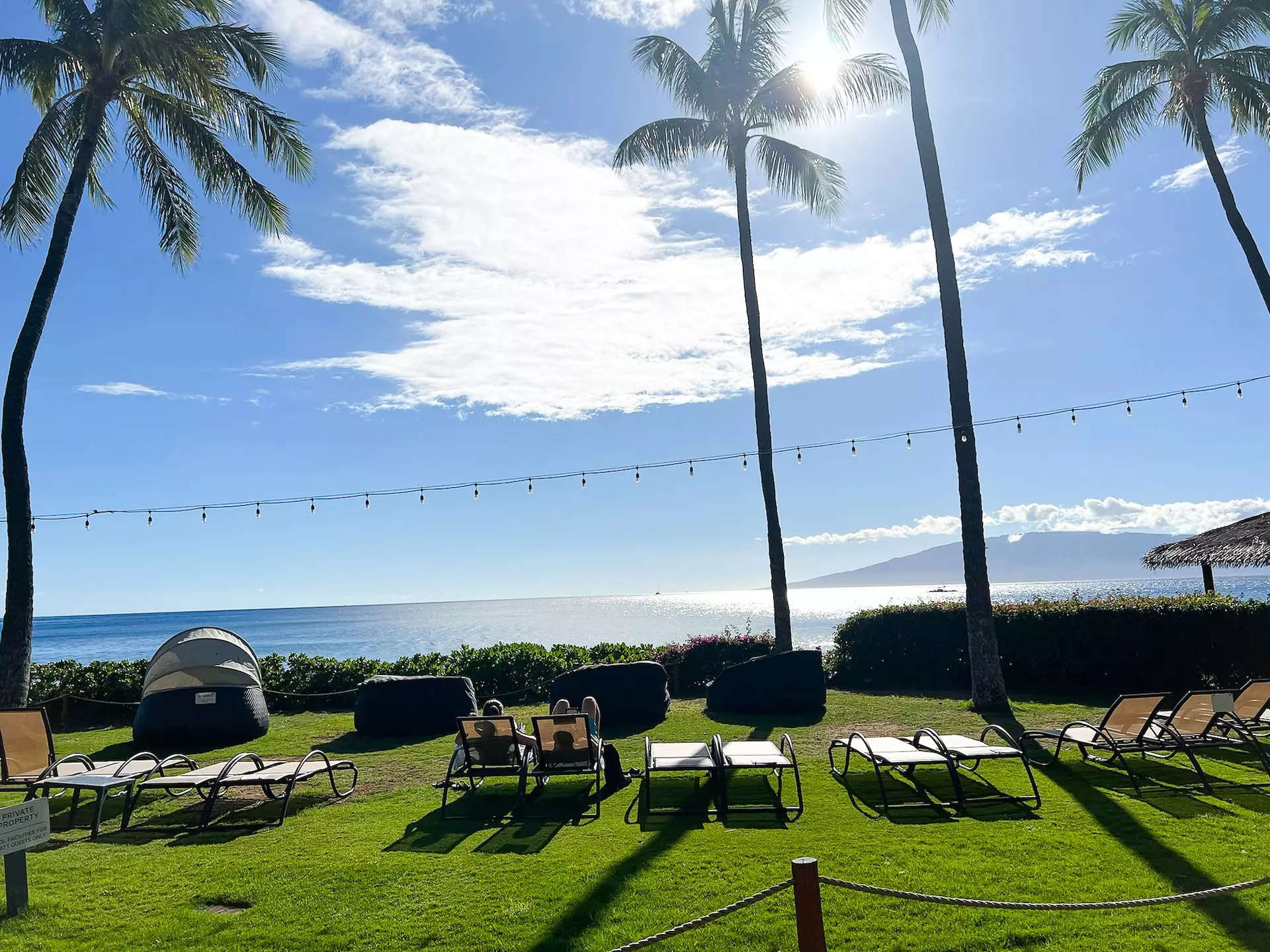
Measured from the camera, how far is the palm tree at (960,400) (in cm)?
1219

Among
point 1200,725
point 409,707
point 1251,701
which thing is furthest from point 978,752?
point 409,707

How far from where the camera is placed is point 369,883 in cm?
492

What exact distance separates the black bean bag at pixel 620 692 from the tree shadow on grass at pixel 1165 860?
599cm

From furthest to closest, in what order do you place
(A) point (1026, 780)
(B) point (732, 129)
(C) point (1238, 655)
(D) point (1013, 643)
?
1. (B) point (732, 129)
2. (D) point (1013, 643)
3. (C) point (1238, 655)
4. (A) point (1026, 780)

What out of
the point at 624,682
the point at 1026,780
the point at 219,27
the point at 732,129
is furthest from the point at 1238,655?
the point at 219,27

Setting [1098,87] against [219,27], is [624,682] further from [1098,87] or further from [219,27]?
[1098,87]

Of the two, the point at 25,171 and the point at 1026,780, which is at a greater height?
the point at 25,171

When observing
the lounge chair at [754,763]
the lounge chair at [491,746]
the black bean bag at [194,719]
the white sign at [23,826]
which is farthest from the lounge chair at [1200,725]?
the black bean bag at [194,719]

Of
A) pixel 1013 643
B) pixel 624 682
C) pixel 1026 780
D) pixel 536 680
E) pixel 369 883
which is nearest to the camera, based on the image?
pixel 369 883

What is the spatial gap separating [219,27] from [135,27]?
142cm

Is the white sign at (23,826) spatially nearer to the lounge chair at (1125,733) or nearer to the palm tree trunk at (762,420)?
the lounge chair at (1125,733)

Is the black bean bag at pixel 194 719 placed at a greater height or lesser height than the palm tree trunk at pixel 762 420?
lesser

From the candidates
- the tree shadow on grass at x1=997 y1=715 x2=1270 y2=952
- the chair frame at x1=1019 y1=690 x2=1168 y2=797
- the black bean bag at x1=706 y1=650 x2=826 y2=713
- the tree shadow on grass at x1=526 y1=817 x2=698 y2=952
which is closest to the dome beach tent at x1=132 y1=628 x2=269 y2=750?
the black bean bag at x1=706 y1=650 x2=826 y2=713

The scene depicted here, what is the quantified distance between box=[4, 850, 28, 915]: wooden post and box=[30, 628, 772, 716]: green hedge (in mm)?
10453
